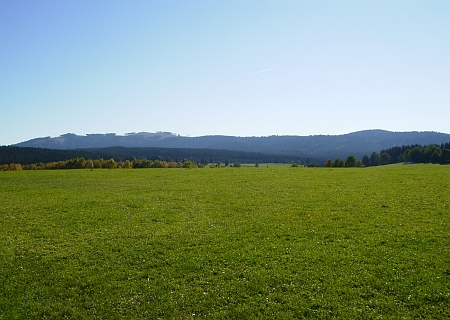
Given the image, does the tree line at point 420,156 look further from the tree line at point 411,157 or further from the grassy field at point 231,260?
the grassy field at point 231,260

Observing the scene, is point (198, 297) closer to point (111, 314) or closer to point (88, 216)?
point (111, 314)

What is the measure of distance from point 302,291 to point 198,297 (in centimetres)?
360

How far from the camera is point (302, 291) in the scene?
34.1 feet

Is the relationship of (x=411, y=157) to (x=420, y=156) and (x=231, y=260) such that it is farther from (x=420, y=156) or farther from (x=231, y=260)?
(x=231, y=260)

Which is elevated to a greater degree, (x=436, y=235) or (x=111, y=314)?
(x=436, y=235)

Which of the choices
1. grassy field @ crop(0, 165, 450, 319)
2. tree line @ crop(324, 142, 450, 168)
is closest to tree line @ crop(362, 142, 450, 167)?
tree line @ crop(324, 142, 450, 168)

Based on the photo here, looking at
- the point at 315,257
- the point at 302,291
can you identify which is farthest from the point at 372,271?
the point at 302,291

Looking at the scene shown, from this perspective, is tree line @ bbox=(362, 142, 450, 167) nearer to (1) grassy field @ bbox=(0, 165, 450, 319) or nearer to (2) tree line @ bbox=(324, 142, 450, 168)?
(2) tree line @ bbox=(324, 142, 450, 168)

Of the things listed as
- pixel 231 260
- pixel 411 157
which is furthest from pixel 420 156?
pixel 231 260

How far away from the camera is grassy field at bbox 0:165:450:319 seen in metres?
9.92

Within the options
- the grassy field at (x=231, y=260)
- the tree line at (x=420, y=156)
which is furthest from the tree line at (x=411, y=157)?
the grassy field at (x=231, y=260)

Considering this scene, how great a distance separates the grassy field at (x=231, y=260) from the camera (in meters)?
9.92

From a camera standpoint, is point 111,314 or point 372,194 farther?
point 372,194

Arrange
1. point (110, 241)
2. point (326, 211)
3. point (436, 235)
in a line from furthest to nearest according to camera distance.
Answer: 1. point (326, 211)
2. point (110, 241)
3. point (436, 235)
